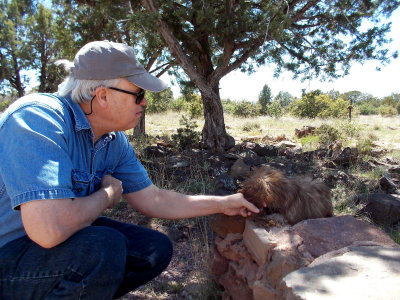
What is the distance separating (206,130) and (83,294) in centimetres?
671

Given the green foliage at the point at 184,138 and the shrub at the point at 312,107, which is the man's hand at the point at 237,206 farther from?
the shrub at the point at 312,107

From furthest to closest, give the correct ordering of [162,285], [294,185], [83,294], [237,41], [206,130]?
[206,130] → [237,41] → [162,285] → [294,185] → [83,294]

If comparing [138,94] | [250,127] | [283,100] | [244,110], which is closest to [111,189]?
[138,94]

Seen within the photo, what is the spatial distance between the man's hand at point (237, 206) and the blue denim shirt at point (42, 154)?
2.75 ft

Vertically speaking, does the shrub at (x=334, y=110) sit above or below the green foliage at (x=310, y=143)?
above

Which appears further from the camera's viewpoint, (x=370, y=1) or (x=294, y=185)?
(x=370, y=1)

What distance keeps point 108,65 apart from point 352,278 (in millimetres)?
1625

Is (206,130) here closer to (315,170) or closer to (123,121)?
(315,170)

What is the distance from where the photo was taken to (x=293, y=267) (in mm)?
1808

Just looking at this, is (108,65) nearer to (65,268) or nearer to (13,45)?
(65,268)

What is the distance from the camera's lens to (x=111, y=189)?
2.14m

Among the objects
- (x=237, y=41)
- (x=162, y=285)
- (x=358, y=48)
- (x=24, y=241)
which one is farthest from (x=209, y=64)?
(x=24, y=241)

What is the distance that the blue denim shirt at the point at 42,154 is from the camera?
168 centimetres

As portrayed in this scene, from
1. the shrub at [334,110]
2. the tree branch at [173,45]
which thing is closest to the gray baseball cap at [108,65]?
the tree branch at [173,45]
